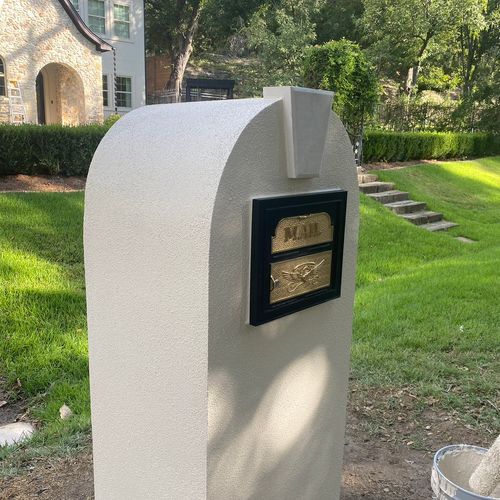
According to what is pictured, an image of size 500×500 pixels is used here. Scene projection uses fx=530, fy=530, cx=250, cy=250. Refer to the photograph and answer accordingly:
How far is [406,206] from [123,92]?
48.2 ft

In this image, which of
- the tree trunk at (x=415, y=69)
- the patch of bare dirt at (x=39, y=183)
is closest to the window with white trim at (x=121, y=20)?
the tree trunk at (x=415, y=69)

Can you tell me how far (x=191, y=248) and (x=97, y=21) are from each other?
20770 millimetres

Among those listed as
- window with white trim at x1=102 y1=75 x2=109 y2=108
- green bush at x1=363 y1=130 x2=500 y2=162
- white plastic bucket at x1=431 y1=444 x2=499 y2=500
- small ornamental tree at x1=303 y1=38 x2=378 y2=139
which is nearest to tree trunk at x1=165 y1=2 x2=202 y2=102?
window with white trim at x1=102 y1=75 x2=109 y2=108

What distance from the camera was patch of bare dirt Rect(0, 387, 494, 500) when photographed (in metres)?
2.68

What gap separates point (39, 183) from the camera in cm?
843

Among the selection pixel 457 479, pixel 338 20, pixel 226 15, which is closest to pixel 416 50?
pixel 338 20

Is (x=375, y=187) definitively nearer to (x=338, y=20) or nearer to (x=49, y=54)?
(x=49, y=54)

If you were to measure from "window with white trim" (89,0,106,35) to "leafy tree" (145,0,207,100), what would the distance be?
7.09 metres

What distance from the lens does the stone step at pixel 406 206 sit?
10.0m

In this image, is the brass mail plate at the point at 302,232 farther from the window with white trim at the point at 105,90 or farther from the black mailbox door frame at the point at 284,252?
the window with white trim at the point at 105,90

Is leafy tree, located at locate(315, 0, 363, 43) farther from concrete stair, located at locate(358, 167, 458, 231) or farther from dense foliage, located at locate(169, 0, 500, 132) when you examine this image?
concrete stair, located at locate(358, 167, 458, 231)

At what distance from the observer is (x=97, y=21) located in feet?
64.9

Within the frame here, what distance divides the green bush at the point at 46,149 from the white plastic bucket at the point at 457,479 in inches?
313

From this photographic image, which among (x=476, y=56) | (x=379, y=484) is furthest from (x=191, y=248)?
(x=476, y=56)
